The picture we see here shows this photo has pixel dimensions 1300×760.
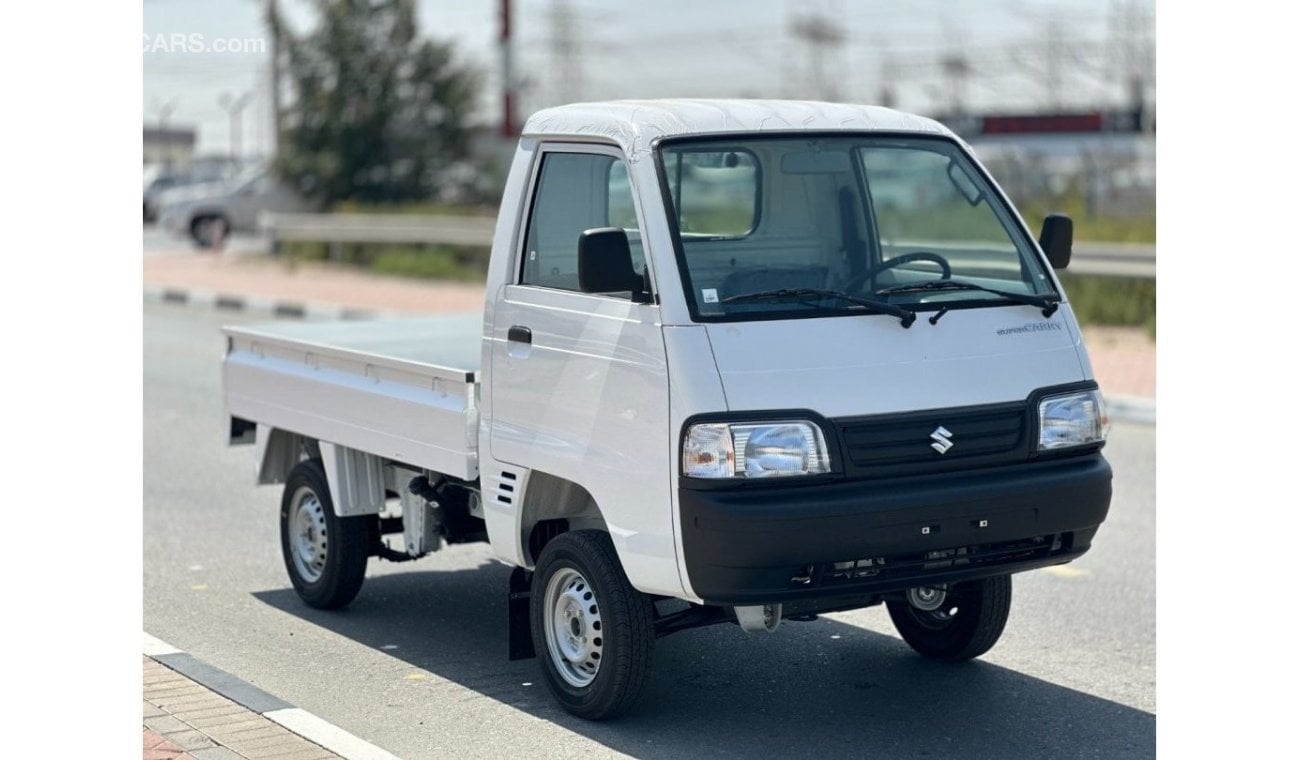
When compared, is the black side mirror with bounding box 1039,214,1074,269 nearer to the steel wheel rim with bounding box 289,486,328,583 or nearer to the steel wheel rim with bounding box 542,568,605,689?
the steel wheel rim with bounding box 542,568,605,689

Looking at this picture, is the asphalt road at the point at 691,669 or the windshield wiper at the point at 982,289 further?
the windshield wiper at the point at 982,289

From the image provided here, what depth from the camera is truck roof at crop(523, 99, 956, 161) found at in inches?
237

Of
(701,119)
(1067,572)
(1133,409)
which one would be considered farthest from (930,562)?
(1133,409)

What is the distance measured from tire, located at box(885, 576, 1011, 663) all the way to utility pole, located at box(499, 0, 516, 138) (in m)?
24.0

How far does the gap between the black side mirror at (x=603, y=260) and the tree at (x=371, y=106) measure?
28.3 m

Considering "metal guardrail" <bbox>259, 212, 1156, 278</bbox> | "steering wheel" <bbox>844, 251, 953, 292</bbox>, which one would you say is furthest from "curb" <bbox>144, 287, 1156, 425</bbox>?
"steering wheel" <bbox>844, 251, 953, 292</bbox>

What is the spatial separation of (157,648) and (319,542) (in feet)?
3.55

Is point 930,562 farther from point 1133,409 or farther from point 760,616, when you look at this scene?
point 1133,409

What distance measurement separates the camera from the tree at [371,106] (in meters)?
33.2

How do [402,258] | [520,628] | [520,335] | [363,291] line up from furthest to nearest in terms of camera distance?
[402,258], [363,291], [520,628], [520,335]

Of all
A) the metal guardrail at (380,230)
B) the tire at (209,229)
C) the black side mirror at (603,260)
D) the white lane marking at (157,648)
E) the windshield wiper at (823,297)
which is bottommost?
the white lane marking at (157,648)

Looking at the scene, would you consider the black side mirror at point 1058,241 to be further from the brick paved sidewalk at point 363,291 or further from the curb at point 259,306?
the curb at point 259,306

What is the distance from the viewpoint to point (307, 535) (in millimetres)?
7934

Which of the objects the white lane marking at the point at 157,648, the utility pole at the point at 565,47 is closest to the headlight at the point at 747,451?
the white lane marking at the point at 157,648
